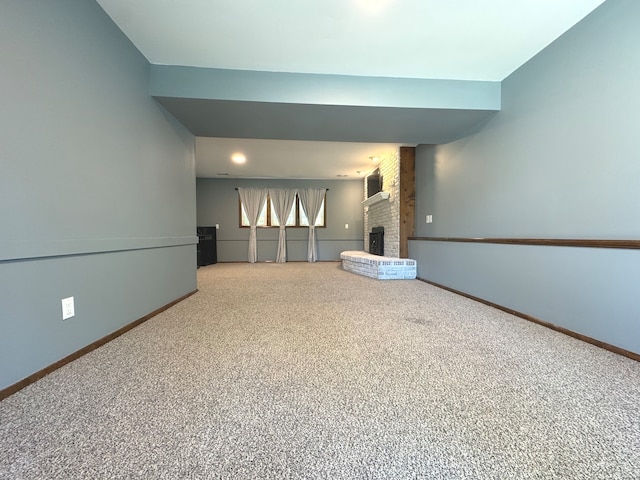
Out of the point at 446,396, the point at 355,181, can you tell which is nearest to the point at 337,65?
the point at 446,396

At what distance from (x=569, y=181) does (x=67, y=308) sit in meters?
3.49

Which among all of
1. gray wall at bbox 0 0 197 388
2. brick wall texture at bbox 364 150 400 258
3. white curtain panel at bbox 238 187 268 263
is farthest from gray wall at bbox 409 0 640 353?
white curtain panel at bbox 238 187 268 263

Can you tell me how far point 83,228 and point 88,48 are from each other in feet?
3.76

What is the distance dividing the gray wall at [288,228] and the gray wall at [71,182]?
5093 millimetres

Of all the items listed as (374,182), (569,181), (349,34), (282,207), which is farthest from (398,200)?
(282,207)

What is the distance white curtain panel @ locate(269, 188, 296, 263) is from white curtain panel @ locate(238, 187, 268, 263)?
0.28m

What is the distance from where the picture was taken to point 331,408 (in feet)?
3.90

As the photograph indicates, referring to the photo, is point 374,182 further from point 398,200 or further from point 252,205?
point 252,205

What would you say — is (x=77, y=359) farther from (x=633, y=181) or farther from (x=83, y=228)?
(x=633, y=181)

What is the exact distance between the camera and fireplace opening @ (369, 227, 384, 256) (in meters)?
5.74

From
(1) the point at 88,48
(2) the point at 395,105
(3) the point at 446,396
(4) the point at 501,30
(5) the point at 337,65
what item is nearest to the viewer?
(3) the point at 446,396

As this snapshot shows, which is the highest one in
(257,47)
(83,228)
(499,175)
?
(257,47)

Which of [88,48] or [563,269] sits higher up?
[88,48]

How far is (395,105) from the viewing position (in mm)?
2775
